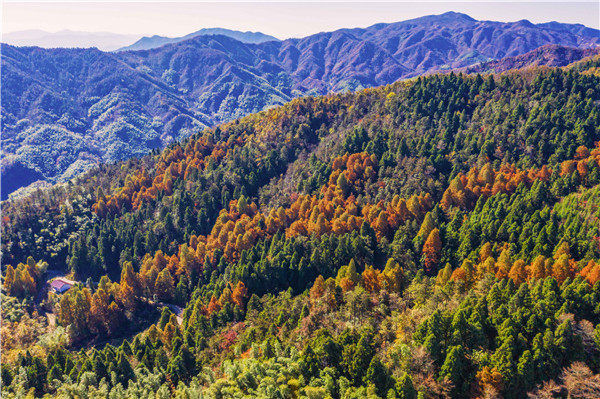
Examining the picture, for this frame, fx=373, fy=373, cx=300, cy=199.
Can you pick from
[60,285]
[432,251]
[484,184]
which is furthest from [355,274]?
[60,285]

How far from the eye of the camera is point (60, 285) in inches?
6132

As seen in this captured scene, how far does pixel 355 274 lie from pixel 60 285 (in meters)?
129

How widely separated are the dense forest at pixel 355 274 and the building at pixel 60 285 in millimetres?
6274

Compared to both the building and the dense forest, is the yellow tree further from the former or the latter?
the building

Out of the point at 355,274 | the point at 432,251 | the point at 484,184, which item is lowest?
the point at 432,251

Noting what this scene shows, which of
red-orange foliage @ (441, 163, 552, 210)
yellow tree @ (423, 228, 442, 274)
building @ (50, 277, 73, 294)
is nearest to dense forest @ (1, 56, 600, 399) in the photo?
yellow tree @ (423, 228, 442, 274)

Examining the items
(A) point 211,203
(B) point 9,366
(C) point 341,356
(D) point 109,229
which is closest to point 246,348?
(C) point 341,356

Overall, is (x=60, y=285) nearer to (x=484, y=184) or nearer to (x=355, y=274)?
(x=355, y=274)

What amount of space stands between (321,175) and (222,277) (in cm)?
7051

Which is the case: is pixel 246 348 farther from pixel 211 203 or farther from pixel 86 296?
pixel 211 203

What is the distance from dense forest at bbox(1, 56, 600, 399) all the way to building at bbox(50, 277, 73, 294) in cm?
627

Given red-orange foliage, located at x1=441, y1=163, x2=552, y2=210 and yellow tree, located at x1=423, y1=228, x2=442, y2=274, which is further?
red-orange foliage, located at x1=441, y1=163, x2=552, y2=210

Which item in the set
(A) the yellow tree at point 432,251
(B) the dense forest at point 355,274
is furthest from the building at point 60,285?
(A) the yellow tree at point 432,251

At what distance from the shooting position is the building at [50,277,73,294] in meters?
154
